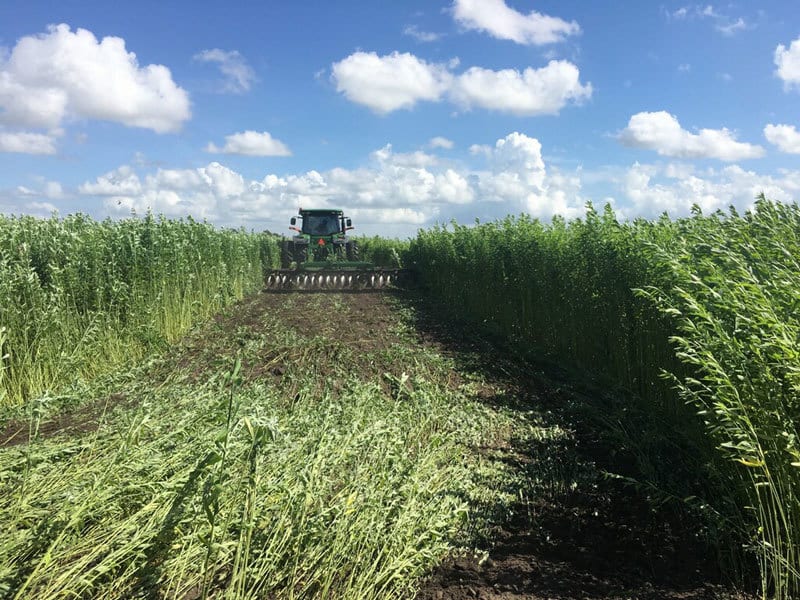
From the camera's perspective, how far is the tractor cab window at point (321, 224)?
1045 inches

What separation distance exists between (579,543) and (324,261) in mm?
19929

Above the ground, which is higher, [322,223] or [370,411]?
[322,223]

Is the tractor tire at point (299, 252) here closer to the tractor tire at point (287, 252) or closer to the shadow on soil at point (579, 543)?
the tractor tire at point (287, 252)

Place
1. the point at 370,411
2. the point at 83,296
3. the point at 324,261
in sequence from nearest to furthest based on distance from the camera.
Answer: the point at 370,411
the point at 83,296
the point at 324,261

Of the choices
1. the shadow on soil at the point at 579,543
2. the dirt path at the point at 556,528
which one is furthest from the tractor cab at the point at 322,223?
the shadow on soil at the point at 579,543

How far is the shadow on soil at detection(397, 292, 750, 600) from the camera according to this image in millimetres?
3307

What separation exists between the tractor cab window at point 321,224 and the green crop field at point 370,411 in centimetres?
1183

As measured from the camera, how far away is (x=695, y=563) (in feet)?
11.8

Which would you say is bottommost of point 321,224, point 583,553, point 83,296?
point 583,553

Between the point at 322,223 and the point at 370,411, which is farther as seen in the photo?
the point at 322,223

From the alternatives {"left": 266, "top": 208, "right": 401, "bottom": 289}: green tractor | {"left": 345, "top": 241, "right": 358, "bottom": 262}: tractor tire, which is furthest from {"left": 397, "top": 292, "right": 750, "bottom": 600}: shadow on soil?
{"left": 345, "top": 241, "right": 358, "bottom": 262}: tractor tire

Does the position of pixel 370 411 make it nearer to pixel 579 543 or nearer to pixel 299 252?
pixel 579 543

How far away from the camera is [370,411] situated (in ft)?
18.5

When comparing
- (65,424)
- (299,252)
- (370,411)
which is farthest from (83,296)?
(299,252)
